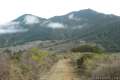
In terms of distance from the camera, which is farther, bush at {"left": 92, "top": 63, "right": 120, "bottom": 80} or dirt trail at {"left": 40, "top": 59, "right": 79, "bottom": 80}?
dirt trail at {"left": 40, "top": 59, "right": 79, "bottom": 80}

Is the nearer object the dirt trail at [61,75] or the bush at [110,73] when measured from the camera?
the bush at [110,73]

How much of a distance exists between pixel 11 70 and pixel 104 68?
4.78 m

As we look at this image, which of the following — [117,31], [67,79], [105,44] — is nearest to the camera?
[67,79]

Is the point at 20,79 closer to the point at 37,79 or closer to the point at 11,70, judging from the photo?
the point at 11,70

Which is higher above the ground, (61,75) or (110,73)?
(110,73)

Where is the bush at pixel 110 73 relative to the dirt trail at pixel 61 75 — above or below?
above

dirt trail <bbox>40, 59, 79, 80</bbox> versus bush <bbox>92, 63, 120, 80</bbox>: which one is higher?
bush <bbox>92, 63, 120, 80</bbox>

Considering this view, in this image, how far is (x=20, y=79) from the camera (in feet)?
66.8

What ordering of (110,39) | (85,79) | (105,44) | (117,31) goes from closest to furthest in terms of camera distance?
(85,79) → (105,44) → (110,39) → (117,31)

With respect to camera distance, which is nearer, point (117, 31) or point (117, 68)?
point (117, 68)

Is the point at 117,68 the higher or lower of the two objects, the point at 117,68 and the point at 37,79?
the higher

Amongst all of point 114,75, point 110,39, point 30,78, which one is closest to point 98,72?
point 114,75

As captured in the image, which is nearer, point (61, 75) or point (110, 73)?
point (110, 73)

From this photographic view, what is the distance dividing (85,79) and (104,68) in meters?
5.97
